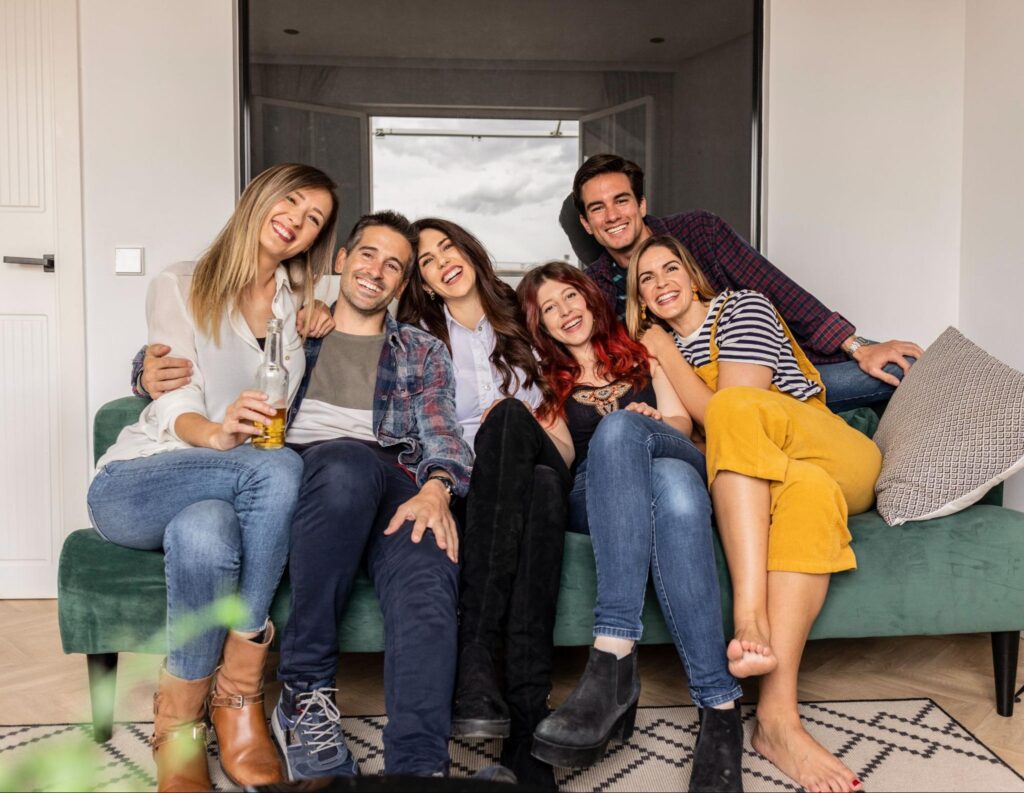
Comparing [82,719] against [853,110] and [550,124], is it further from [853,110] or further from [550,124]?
A: [853,110]

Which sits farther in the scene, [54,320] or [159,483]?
[54,320]

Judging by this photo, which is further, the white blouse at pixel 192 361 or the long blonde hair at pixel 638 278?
the long blonde hair at pixel 638 278

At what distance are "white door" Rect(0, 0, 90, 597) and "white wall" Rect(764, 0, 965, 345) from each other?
2290 millimetres

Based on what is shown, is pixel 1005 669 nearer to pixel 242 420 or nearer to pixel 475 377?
pixel 475 377

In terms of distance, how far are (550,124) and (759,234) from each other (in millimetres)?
794

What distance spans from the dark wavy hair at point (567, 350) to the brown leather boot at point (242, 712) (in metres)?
0.83

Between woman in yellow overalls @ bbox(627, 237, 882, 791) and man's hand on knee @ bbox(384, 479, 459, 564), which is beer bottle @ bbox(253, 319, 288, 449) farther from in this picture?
woman in yellow overalls @ bbox(627, 237, 882, 791)

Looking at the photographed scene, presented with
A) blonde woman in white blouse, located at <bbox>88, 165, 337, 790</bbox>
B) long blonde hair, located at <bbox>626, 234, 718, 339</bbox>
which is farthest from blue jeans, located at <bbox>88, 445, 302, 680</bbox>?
long blonde hair, located at <bbox>626, 234, 718, 339</bbox>

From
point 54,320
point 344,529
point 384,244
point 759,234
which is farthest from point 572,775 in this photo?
point 54,320

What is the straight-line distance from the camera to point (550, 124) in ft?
9.27

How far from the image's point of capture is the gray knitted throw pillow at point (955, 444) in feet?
5.88

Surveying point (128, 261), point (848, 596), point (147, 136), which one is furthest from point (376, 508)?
point (147, 136)

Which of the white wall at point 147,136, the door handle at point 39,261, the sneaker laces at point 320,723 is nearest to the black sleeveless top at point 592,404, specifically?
the sneaker laces at point 320,723

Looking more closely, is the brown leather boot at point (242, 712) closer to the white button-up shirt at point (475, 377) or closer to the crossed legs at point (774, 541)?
the white button-up shirt at point (475, 377)
